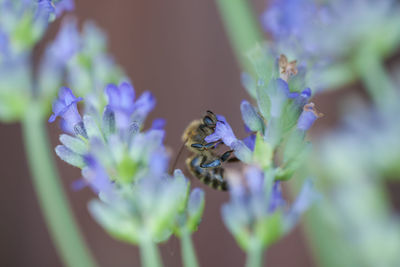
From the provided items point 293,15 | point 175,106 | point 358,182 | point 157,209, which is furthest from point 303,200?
point 175,106

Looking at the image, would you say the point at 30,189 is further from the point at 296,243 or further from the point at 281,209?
the point at 281,209

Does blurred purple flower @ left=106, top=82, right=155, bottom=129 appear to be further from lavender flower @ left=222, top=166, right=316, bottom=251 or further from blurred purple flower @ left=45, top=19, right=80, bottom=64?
blurred purple flower @ left=45, top=19, right=80, bottom=64

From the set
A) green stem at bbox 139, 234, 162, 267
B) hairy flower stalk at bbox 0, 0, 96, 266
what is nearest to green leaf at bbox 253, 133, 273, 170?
green stem at bbox 139, 234, 162, 267

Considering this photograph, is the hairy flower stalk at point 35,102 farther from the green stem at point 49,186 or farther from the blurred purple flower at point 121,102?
the blurred purple flower at point 121,102

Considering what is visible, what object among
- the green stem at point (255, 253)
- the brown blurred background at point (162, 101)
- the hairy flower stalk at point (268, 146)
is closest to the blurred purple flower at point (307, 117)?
the hairy flower stalk at point (268, 146)

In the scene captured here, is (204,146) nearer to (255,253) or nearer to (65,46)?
(255,253)

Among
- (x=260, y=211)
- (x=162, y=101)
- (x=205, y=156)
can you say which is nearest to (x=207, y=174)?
(x=205, y=156)
